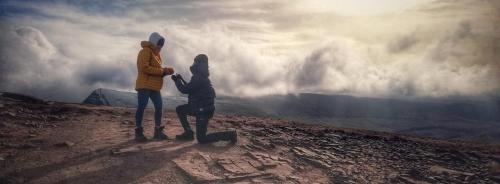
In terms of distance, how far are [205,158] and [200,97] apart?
1606mm

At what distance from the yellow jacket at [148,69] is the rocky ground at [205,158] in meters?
1.34

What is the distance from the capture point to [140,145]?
8.38 metres

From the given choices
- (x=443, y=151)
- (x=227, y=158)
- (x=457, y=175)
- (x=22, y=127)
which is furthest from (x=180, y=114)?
(x=443, y=151)

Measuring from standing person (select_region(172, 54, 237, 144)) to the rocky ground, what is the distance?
275 mm

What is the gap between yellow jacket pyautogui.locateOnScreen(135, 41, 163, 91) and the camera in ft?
27.0

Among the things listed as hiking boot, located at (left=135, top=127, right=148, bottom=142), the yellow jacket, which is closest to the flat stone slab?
hiking boot, located at (left=135, top=127, right=148, bottom=142)

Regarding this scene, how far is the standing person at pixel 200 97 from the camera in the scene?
8.76 m

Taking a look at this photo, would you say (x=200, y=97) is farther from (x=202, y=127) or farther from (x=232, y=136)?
(x=232, y=136)

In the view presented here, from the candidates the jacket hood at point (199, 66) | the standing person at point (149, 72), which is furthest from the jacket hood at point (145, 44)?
the jacket hood at point (199, 66)

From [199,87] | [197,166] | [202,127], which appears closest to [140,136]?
[202,127]

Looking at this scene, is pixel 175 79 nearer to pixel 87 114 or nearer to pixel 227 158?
pixel 227 158

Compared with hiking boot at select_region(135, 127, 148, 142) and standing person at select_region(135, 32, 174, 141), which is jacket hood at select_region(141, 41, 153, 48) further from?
hiking boot at select_region(135, 127, 148, 142)

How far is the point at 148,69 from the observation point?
8211mm

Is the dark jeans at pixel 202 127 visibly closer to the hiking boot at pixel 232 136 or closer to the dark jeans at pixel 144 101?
the hiking boot at pixel 232 136
